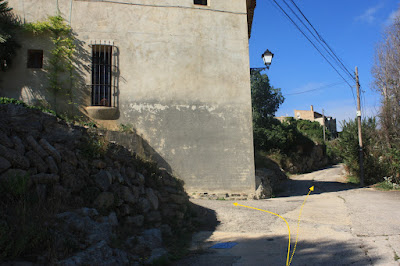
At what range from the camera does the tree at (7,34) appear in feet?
30.0

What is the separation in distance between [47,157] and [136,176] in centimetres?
191

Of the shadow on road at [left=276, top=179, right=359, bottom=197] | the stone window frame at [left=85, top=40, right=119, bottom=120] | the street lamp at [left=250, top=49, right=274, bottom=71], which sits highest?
the street lamp at [left=250, top=49, right=274, bottom=71]

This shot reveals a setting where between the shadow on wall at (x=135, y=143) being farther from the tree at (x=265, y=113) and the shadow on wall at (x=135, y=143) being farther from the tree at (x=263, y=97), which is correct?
the tree at (x=263, y=97)

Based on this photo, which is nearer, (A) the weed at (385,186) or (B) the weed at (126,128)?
(B) the weed at (126,128)

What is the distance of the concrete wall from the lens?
33.2ft

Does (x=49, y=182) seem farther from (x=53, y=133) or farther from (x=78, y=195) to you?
(x=53, y=133)

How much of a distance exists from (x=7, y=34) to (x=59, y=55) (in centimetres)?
155

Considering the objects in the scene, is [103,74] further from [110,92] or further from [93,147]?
[93,147]

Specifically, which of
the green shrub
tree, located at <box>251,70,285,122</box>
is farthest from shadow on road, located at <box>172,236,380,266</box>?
tree, located at <box>251,70,285,122</box>

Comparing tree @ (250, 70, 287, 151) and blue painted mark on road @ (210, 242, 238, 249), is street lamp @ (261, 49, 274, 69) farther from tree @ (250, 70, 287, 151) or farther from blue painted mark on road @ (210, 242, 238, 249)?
tree @ (250, 70, 287, 151)

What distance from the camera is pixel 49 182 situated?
426 cm

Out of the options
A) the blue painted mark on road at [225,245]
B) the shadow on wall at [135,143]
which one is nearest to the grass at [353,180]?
the shadow on wall at [135,143]

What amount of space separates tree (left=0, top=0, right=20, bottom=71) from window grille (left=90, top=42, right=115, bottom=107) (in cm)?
244

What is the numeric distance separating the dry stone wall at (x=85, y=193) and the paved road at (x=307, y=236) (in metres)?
0.91
